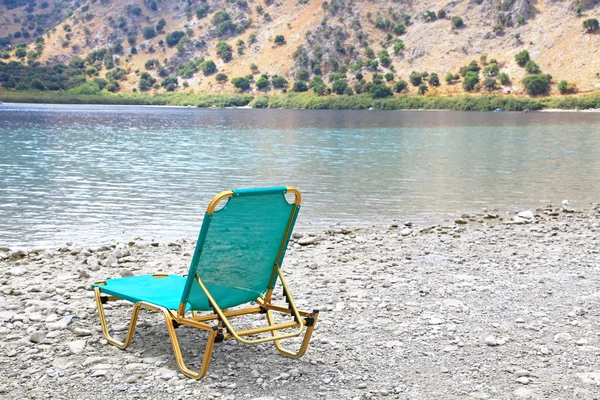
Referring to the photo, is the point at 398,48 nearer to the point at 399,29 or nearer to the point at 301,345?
the point at 399,29

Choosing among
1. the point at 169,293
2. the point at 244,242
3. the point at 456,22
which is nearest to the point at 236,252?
the point at 244,242

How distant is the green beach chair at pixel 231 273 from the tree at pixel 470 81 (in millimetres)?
138465

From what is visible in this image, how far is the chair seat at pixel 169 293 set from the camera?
17.8 ft

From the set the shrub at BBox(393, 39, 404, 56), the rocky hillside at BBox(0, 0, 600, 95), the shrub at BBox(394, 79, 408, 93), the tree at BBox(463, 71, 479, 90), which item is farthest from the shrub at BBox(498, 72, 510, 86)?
the shrub at BBox(393, 39, 404, 56)

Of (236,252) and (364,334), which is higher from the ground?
(236,252)

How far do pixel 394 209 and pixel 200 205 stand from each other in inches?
195

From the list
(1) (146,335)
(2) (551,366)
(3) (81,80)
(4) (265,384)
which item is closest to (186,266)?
(1) (146,335)

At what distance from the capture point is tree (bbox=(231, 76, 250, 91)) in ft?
576

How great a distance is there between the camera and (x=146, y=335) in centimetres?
631

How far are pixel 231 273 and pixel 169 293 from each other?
68 cm

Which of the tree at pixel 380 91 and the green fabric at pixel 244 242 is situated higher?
the green fabric at pixel 244 242

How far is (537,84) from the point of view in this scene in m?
132

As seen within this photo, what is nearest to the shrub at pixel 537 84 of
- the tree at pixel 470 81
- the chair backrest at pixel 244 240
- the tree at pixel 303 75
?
the tree at pixel 470 81

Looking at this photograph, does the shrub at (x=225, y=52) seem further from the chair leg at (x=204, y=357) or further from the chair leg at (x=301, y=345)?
the chair leg at (x=204, y=357)
